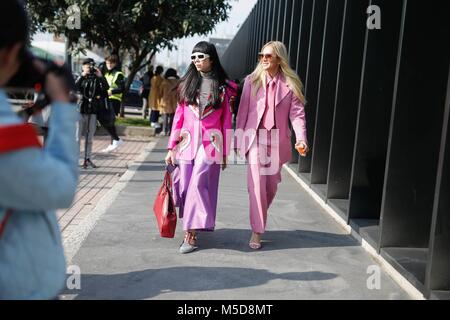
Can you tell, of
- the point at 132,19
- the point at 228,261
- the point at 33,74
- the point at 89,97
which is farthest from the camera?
the point at 132,19

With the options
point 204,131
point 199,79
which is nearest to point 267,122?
point 204,131

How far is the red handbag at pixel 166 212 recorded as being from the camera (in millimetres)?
5273

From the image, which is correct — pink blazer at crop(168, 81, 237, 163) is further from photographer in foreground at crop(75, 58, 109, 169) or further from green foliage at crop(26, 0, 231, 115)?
green foliage at crop(26, 0, 231, 115)

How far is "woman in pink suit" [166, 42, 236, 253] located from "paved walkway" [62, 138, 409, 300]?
373 mm

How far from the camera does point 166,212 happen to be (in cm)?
529

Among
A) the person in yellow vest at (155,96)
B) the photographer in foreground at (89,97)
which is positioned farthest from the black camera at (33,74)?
the person in yellow vest at (155,96)

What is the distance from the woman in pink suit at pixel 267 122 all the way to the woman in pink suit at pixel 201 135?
0.24 meters

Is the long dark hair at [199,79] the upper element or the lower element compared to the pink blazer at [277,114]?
upper

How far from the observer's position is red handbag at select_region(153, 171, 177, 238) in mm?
5273

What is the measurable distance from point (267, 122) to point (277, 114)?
12cm

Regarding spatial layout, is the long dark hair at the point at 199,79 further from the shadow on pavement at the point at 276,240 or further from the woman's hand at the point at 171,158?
the shadow on pavement at the point at 276,240

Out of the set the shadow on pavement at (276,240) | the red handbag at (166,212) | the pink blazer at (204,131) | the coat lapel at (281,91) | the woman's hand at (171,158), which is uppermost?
the coat lapel at (281,91)

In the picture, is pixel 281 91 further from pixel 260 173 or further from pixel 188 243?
pixel 188 243
